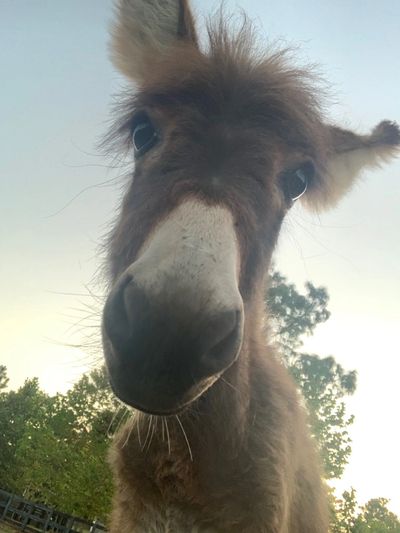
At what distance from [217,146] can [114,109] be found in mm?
1571

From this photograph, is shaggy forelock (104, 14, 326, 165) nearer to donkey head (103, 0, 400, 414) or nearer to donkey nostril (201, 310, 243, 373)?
donkey head (103, 0, 400, 414)

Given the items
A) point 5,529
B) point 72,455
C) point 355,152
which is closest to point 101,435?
point 72,455

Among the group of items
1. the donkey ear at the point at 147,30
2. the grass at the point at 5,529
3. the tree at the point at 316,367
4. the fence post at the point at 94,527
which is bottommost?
the grass at the point at 5,529

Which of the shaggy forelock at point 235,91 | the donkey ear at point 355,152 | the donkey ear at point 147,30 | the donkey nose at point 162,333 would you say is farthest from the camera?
the donkey ear at point 355,152

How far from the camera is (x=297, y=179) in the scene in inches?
118

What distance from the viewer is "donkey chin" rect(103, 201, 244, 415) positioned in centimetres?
155

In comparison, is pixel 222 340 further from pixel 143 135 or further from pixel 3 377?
pixel 3 377

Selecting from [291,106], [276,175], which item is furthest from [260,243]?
[291,106]

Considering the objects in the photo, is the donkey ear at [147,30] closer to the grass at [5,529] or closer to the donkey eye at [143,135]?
the donkey eye at [143,135]

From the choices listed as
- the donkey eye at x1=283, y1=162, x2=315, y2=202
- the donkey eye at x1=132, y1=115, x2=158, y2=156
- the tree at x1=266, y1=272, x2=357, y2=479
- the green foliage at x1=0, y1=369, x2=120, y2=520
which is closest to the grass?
the green foliage at x1=0, y1=369, x2=120, y2=520

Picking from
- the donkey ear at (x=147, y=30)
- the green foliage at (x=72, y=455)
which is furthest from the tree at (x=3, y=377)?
the donkey ear at (x=147, y=30)

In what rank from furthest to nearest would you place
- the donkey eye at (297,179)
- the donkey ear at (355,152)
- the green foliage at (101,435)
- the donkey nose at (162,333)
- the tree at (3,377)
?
1. the tree at (3,377)
2. the green foliage at (101,435)
3. the donkey ear at (355,152)
4. the donkey eye at (297,179)
5. the donkey nose at (162,333)

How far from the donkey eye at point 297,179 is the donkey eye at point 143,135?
88 cm

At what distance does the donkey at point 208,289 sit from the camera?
5.29ft
